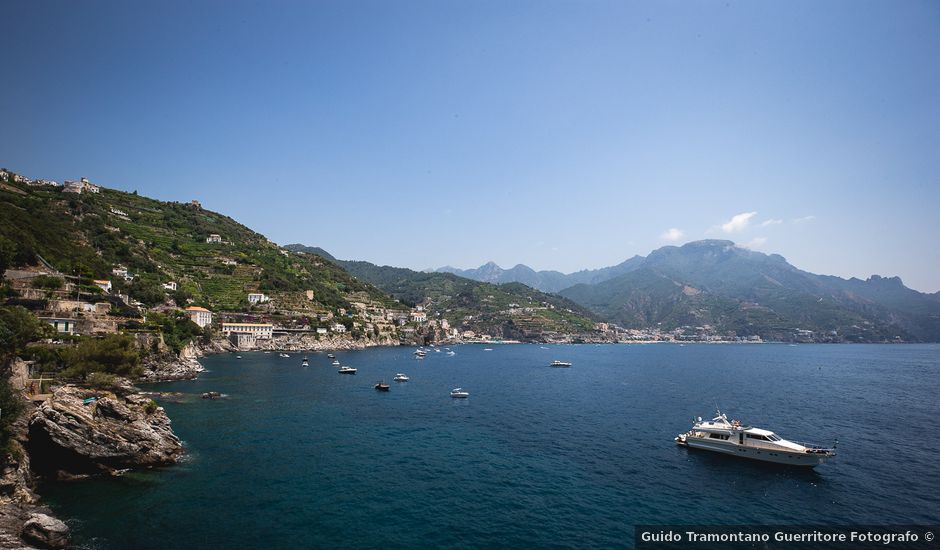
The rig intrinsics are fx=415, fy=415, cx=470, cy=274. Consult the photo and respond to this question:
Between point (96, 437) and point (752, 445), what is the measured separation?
4762 centimetres

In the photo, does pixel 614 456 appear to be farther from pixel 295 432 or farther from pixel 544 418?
pixel 295 432

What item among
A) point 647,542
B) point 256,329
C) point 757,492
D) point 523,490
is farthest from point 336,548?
point 256,329

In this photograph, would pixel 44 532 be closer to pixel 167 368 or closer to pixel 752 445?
pixel 752 445

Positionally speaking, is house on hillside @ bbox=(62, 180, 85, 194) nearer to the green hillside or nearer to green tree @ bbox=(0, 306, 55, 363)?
the green hillside

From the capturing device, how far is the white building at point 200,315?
99625 mm

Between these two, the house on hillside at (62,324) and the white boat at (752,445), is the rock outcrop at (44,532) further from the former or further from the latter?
the house on hillside at (62,324)

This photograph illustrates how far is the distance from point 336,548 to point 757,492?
86.3 feet

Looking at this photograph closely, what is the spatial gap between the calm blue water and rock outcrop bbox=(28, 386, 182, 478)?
175 centimetres

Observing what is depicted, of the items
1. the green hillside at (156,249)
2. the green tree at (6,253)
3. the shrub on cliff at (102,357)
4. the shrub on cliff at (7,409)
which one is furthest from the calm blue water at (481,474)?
the green hillside at (156,249)

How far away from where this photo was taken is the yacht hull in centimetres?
3130

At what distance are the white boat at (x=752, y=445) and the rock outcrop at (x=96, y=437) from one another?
4148 centimetres

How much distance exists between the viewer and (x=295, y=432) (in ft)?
125

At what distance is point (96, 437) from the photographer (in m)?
26.9

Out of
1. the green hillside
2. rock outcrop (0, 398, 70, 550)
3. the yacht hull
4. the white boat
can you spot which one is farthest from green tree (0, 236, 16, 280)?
the white boat
